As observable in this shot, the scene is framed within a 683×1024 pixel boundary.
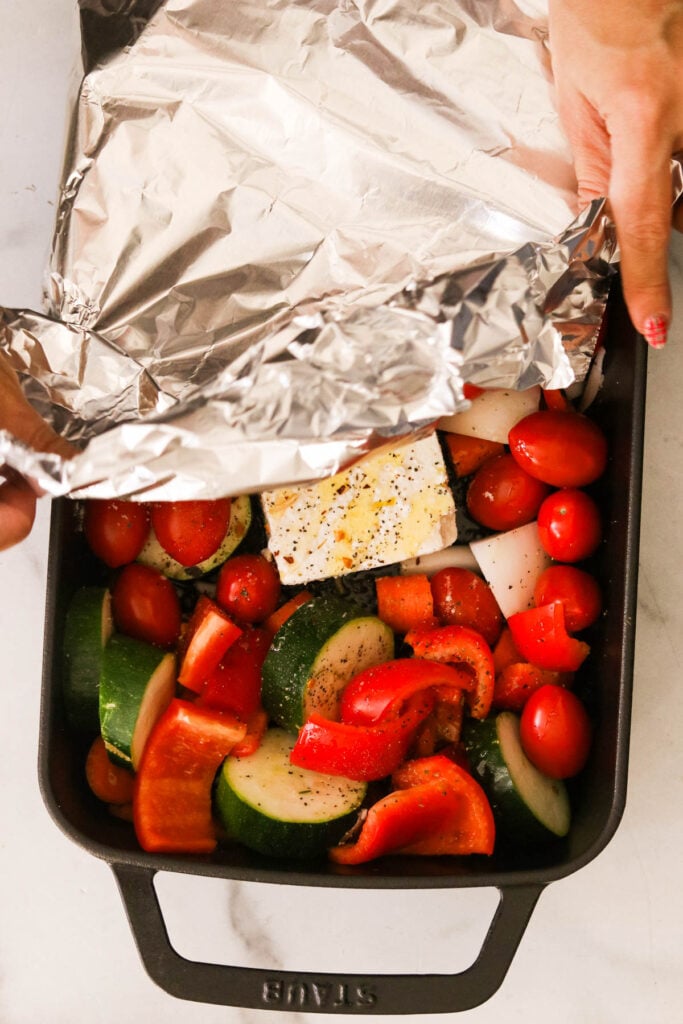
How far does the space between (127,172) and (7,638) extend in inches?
31.7

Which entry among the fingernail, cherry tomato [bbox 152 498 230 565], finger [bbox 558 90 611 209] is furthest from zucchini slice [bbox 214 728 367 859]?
finger [bbox 558 90 611 209]

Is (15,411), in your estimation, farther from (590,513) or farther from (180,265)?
(590,513)

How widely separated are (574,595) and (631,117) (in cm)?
68

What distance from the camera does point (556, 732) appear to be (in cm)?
139

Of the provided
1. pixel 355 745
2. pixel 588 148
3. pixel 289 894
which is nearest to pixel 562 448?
pixel 588 148

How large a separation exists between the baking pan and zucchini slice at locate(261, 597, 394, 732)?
0.23 m

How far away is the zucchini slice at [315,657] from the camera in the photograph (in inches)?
55.7

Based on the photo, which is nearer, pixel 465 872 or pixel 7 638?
pixel 465 872

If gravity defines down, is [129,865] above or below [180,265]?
below

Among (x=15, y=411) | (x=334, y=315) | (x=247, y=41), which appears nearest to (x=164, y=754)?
(x=15, y=411)

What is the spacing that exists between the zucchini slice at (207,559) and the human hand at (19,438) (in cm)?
24

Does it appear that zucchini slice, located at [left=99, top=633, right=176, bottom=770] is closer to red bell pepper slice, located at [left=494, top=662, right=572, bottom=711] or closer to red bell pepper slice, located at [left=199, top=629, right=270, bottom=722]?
red bell pepper slice, located at [left=199, top=629, right=270, bottom=722]

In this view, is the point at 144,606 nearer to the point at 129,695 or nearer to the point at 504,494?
the point at 129,695

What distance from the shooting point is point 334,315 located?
4.47 feet
